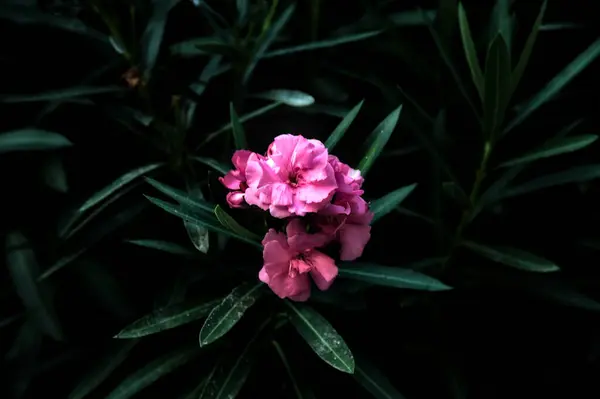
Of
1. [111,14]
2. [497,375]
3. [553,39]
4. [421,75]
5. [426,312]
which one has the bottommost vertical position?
[497,375]

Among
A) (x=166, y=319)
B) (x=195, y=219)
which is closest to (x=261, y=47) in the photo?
(x=195, y=219)

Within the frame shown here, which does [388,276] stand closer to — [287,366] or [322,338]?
[322,338]

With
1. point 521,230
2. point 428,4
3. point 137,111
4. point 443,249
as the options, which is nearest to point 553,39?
point 428,4

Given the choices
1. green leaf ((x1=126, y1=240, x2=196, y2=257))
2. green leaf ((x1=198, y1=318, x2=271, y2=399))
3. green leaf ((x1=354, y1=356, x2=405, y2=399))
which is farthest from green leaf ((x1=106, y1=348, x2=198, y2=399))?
green leaf ((x1=354, y1=356, x2=405, y2=399))

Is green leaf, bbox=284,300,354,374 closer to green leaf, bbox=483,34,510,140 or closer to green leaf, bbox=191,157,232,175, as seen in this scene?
green leaf, bbox=191,157,232,175

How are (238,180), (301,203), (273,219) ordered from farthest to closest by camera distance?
1. (273,219)
2. (238,180)
3. (301,203)

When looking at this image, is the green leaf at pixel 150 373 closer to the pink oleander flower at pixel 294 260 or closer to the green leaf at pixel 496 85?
the pink oleander flower at pixel 294 260

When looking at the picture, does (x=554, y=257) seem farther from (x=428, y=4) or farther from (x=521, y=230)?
(x=428, y=4)
